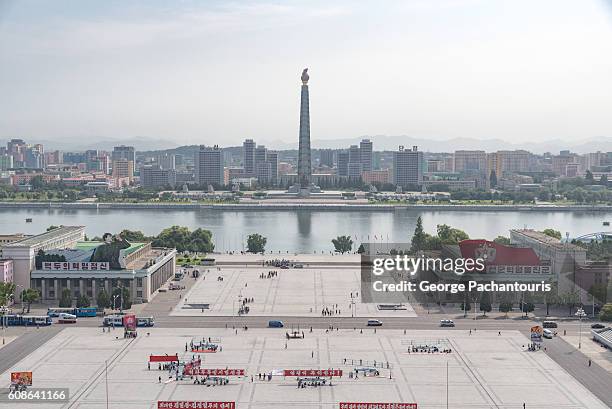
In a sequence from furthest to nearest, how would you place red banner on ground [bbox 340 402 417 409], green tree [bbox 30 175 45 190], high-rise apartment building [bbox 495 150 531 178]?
high-rise apartment building [bbox 495 150 531 178]
green tree [bbox 30 175 45 190]
red banner on ground [bbox 340 402 417 409]

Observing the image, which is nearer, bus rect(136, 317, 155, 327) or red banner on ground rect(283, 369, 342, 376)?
red banner on ground rect(283, 369, 342, 376)

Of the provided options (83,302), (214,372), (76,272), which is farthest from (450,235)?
(214,372)

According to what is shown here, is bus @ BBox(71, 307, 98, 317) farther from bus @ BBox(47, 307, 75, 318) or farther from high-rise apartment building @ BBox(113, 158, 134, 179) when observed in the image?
high-rise apartment building @ BBox(113, 158, 134, 179)

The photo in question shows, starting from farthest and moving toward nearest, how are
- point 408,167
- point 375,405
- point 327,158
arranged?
point 327,158 < point 408,167 < point 375,405

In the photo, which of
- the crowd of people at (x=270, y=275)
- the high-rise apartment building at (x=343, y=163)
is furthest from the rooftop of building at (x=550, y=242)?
the high-rise apartment building at (x=343, y=163)

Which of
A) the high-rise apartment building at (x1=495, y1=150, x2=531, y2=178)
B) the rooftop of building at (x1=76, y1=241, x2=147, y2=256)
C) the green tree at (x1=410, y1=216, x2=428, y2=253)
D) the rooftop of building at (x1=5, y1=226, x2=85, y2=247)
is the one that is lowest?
the green tree at (x1=410, y1=216, x2=428, y2=253)

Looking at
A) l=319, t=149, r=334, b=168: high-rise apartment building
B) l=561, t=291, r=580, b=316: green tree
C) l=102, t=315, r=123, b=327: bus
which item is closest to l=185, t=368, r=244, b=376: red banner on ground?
l=102, t=315, r=123, b=327: bus

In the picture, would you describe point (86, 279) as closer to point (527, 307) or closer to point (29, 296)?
point (29, 296)
